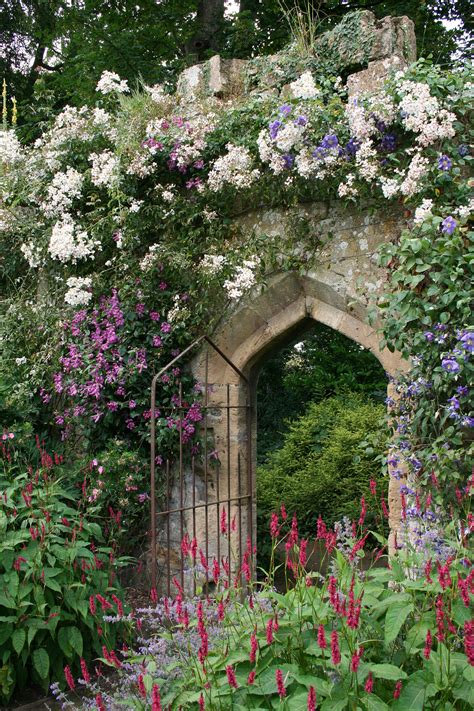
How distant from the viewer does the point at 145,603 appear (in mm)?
4832

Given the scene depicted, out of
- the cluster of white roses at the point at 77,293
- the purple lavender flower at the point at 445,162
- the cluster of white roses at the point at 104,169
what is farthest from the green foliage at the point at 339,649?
the cluster of white roses at the point at 104,169

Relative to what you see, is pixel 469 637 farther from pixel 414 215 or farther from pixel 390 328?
pixel 414 215

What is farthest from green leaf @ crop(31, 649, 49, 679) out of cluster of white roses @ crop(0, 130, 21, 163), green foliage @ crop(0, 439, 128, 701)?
cluster of white roses @ crop(0, 130, 21, 163)

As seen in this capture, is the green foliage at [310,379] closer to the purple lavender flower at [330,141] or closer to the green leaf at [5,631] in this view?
the purple lavender flower at [330,141]

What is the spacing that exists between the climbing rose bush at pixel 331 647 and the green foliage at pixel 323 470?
4562mm

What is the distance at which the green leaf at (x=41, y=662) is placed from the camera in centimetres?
353

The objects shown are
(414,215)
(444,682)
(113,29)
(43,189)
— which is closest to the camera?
(444,682)

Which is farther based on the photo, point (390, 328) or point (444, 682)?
point (390, 328)

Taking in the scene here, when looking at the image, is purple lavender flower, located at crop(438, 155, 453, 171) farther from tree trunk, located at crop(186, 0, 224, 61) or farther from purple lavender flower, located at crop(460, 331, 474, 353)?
tree trunk, located at crop(186, 0, 224, 61)

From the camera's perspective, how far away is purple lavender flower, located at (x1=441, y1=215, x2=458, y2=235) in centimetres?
376

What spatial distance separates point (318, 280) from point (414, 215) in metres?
0.68

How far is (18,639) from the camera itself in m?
3.51

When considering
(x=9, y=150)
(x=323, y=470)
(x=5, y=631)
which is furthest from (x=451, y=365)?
(x=323, y=470)

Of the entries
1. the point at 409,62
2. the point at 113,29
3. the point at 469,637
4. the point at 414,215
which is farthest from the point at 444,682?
the point at 113,29
